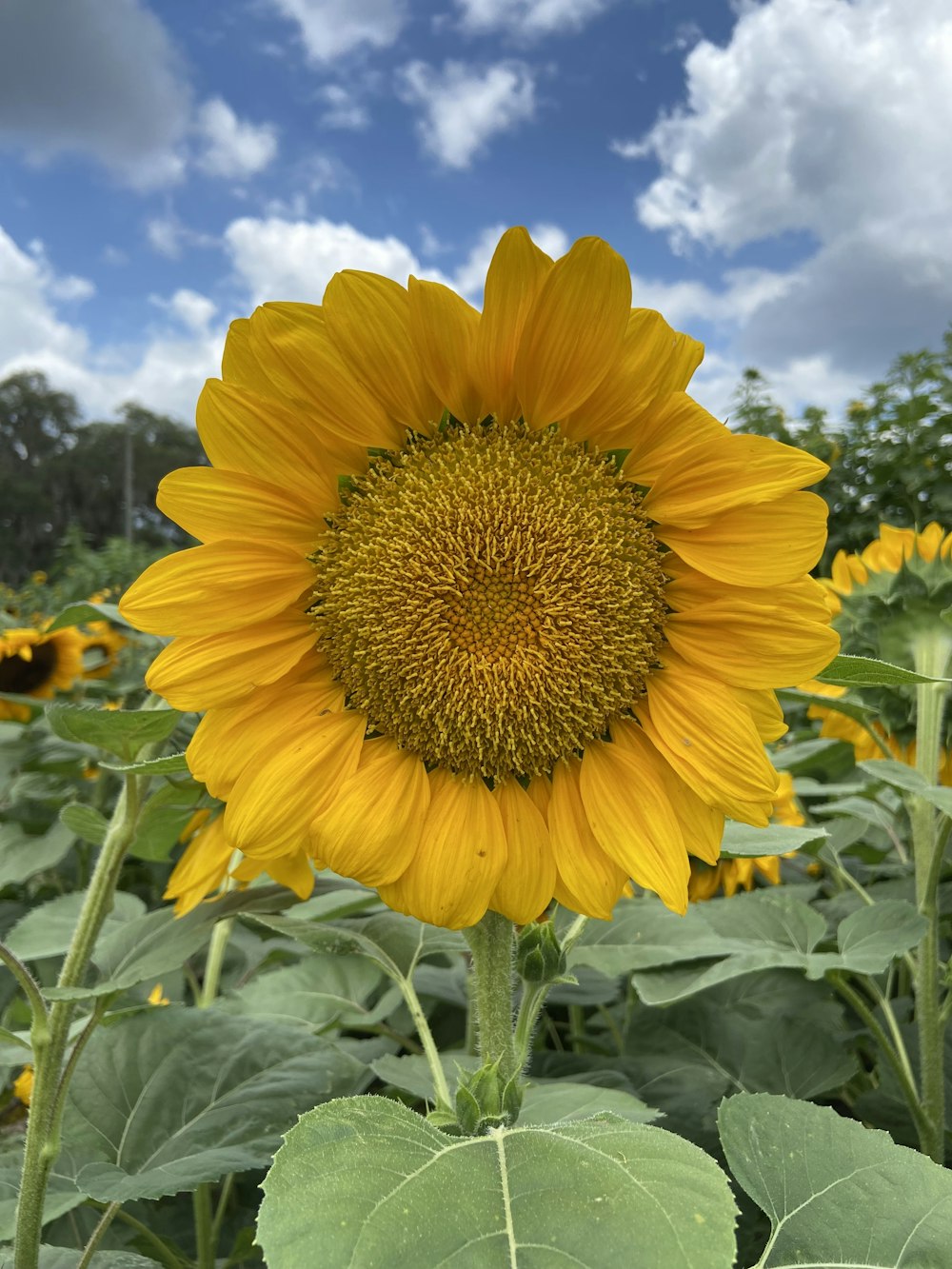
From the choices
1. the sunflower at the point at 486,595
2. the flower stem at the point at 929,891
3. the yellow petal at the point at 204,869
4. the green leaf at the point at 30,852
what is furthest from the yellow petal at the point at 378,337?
the green leaf at the point at 30,852

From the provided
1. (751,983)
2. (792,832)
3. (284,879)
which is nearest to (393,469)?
(284,879)

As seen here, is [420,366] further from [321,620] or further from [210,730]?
[210,730]

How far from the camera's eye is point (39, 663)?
3.41m

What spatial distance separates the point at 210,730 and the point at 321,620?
15 cm

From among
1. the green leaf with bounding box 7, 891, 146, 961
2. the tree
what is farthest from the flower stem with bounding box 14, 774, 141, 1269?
the tree

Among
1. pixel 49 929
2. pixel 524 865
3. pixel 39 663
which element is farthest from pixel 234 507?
pixel 39 663

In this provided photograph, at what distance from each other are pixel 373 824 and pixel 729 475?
0.44 m

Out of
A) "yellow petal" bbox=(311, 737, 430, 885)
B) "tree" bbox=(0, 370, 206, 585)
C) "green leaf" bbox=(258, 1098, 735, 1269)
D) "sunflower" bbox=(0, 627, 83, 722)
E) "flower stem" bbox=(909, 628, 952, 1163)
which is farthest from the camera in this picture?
"tree" bbox=(0, 370, 206, 585)

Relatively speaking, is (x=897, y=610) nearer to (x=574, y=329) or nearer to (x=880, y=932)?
(x=880, y=932)

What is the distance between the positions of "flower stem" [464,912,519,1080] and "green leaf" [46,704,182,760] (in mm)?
390

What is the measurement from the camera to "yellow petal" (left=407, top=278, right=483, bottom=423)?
827 millimetres

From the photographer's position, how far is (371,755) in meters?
0.94

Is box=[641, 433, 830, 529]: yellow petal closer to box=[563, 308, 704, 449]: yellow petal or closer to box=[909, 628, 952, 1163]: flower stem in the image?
box=[563, 308, 704, 449]: yellow petal

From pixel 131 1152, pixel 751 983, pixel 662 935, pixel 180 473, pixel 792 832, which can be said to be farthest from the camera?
pixel 751 983
